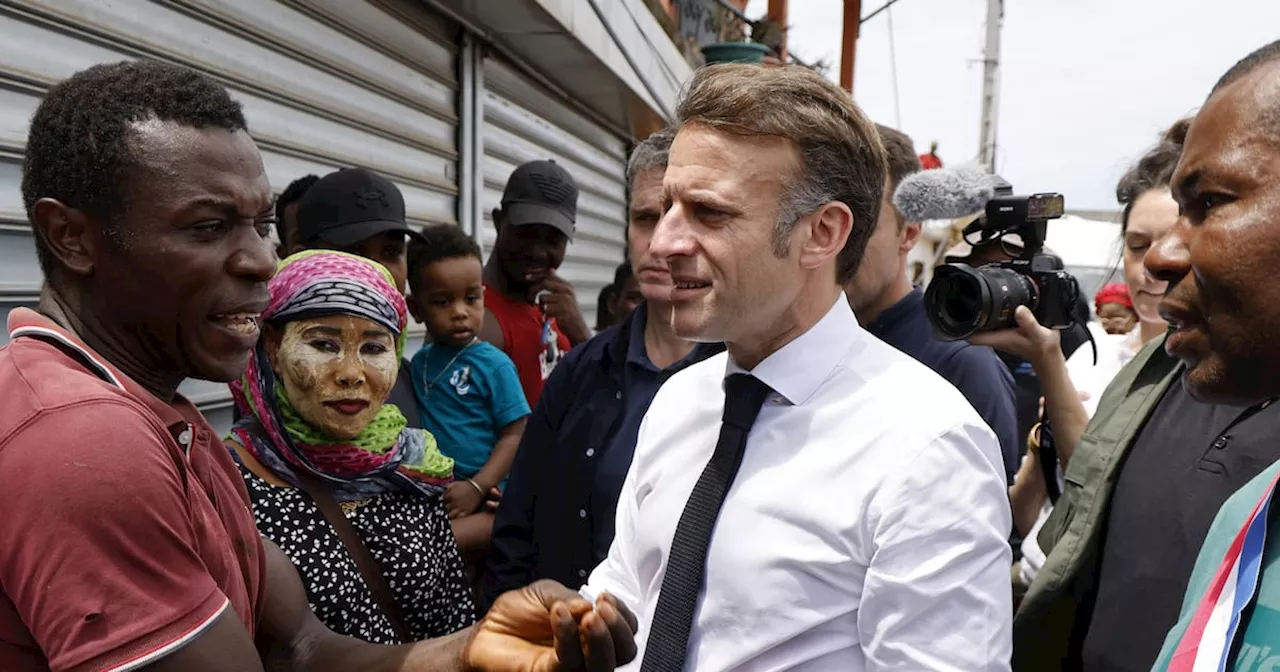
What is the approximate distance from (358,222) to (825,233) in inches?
68.0

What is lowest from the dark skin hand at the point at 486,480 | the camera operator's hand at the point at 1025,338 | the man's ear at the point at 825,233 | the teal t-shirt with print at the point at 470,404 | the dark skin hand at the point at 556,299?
the dark skin hand at the point at 486,480

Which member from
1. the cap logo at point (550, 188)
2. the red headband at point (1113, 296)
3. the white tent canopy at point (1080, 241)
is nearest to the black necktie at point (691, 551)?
the cap logo at point (550, 188)

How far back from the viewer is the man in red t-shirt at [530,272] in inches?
147

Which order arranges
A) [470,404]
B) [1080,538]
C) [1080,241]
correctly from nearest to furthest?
[1080,538] → [470,404] → [1080,241]

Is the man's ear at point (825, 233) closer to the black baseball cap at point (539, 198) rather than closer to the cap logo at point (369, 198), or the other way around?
the cap logo at point (369, 198)

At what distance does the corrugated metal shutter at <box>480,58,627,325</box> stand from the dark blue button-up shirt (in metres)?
2.72

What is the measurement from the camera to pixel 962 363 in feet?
8.07

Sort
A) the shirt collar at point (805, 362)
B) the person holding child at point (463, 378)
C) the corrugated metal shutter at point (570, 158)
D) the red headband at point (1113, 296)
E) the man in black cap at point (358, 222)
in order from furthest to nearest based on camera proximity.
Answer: the red headband at point (1113, 296), the corrugated metal shutter at point (570, 158), the person holding child at point (463, 378), the man in black cap at point (358, 222), the shirt collar at point (805, 362)

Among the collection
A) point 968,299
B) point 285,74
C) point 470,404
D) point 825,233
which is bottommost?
point 470,404

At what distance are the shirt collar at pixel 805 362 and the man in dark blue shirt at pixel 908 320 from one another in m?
0.81

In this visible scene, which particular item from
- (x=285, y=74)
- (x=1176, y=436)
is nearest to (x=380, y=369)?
(x=1176, y=436)

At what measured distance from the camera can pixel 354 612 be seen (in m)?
1.91

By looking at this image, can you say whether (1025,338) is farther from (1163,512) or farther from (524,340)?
(524,340)

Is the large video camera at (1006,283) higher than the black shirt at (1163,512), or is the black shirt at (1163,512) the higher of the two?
the large video camera at (1006,283)
